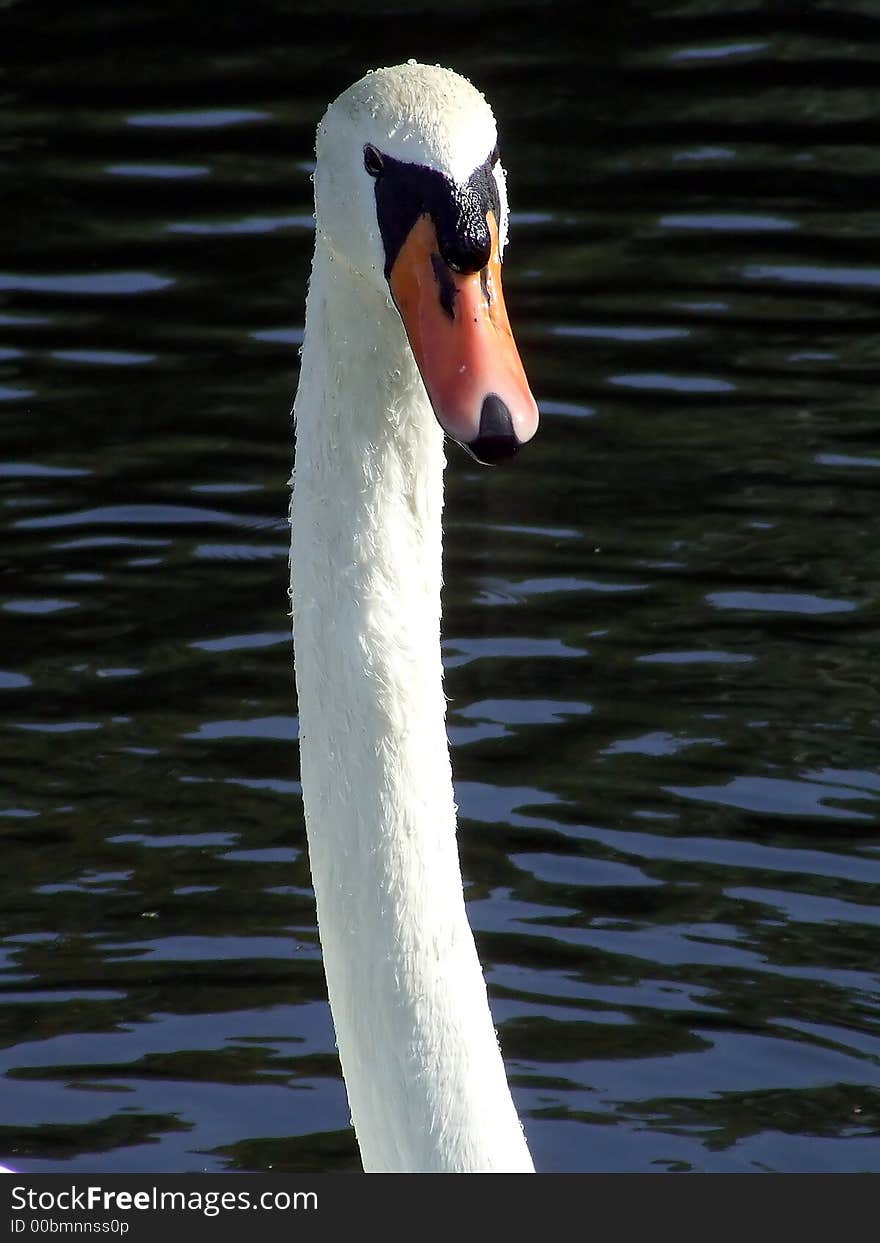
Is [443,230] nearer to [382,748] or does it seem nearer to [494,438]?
[494,438]

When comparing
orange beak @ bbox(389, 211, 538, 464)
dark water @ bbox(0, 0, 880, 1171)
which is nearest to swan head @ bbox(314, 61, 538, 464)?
orange beak @ bbox(389, 211, 538, 464)

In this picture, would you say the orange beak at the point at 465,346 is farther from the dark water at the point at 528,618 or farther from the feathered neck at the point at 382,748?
the dark water at the point at 528,618

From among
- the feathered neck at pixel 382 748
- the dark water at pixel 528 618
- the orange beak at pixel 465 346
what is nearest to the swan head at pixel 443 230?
the orange beak at pixel 465 346

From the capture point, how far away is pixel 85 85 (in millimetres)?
12852

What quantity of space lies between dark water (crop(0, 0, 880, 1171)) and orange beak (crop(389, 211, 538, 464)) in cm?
247

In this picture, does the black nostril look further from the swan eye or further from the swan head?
the swan eye

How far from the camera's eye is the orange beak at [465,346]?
10.8 feet

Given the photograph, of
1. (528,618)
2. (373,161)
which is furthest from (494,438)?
(528,618)

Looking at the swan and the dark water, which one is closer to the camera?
the swan

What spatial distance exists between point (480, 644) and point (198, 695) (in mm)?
949

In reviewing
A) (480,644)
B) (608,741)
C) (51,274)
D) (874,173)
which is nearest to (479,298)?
(608,741)

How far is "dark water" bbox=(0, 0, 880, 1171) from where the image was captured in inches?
227

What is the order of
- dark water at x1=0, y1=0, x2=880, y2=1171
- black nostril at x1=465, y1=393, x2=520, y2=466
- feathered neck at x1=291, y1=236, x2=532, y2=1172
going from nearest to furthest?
black nostril at x1=465, y1=393, x2=520, y2=466, feathered neck at x1=291, y1=236, x2=532, y2=1172, dark water at x1=0, y1=0, x2=880, y2=1171

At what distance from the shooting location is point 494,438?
10.8ft
